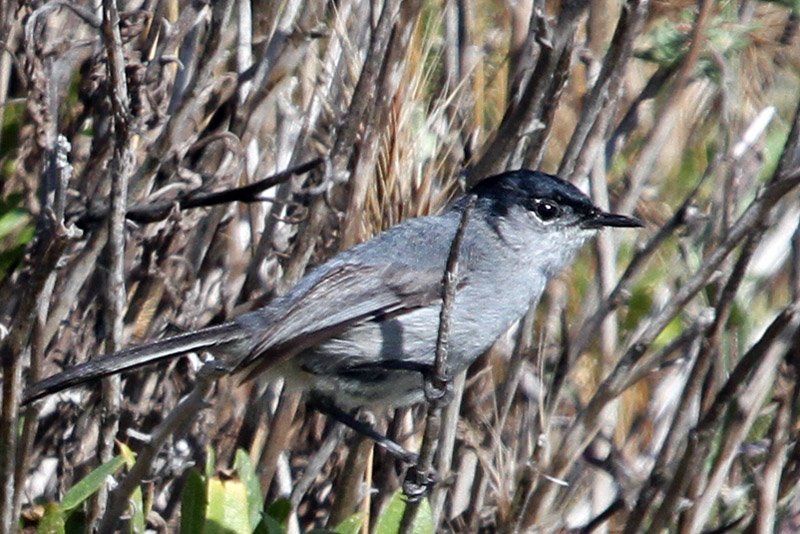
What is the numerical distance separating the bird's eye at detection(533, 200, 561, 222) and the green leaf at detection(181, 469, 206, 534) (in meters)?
1.18

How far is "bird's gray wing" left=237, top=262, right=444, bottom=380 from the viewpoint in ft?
9.30

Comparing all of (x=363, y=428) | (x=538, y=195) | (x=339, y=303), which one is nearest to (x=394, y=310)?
(x=339, y=303)

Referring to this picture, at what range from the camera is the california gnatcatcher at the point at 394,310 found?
288 cm

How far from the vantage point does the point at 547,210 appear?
125 inches

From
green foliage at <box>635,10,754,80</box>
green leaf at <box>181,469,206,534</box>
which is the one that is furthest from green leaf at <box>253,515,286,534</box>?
green foliage at <box>635,10,754,80</box>

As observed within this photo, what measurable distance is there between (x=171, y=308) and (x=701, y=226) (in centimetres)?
168

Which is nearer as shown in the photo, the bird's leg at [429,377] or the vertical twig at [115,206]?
the bird's leg at [429,377]

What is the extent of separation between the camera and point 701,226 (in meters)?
3.53

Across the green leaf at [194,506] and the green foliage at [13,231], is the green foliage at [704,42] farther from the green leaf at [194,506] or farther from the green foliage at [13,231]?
the green foliage at [13,231]

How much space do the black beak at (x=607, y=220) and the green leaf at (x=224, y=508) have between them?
1203 millimetres

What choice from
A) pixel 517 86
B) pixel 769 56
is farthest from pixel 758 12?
pixel 517 86

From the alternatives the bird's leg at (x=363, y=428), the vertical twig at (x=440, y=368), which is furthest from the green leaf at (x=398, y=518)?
the vertical twig at (x=440, y=368)

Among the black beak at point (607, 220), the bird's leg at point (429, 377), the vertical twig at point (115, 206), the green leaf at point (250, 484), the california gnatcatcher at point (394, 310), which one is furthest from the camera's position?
the black beak at point (607, 220)

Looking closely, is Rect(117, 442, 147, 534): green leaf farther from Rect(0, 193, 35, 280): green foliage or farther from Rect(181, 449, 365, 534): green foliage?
Rect(0, 193, 35, 280): green foliage
